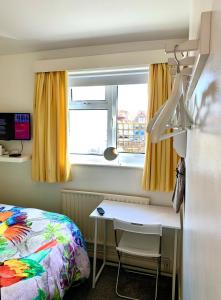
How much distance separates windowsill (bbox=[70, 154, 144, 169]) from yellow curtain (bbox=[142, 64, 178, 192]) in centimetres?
20

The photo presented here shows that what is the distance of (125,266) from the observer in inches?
101

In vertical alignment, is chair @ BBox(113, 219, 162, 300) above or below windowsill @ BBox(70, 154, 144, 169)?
below

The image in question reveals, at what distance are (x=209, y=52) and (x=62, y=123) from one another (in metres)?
2.20

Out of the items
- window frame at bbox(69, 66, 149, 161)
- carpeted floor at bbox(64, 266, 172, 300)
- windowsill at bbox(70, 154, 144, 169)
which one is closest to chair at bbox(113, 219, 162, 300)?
carpeted floor at bbox(64, 266, 172, 300)

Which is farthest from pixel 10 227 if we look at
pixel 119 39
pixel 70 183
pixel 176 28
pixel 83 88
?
pixel 176 28

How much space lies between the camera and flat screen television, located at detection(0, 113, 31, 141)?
276 cm

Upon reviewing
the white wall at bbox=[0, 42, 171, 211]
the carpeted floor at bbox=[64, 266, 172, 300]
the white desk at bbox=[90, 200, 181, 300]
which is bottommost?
the carpeted floor at bbox=[64, 266, 172, 300]

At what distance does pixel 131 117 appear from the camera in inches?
101

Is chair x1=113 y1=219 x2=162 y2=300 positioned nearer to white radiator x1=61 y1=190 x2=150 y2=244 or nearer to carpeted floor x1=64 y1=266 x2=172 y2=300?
carpeted floor x1=64 y1=266 x2=172 y2=300

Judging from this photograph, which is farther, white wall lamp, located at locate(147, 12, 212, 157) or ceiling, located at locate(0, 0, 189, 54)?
ceiling, located at locate(0, 0, 189, 54)

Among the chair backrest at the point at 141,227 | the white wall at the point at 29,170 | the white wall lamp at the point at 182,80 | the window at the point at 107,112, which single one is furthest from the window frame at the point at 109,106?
the white wall lamp at the point at 182,80

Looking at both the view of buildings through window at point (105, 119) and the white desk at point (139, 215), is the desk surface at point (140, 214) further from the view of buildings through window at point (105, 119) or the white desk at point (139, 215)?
the view of buildings through window at point (105, 119)

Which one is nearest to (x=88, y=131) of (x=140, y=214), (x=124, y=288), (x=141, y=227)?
(x=140, y=214)

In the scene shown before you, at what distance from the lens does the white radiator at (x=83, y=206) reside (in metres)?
2.58
